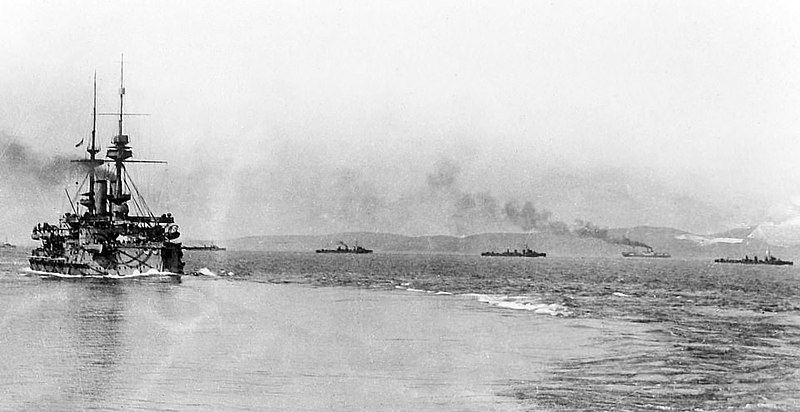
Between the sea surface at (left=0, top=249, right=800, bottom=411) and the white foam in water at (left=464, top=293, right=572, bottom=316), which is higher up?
the white foam in water at (left=464, top=293, right=572, bottom=316)

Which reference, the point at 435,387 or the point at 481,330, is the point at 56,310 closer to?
the point at 481,330

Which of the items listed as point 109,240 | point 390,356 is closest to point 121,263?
point 109,240

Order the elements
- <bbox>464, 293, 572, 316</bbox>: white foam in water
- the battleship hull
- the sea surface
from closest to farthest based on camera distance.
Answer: the sea surface → <bbox>464, 293, 572, 316</bbox>: white foam in water → the battleship hull

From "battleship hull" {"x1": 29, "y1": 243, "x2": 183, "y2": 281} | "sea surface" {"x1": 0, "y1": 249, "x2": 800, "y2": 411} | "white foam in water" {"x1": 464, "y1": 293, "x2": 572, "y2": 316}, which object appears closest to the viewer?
"sea surface" {"x1": 0, "y1": 249, "x2": 800, "y2": 411}

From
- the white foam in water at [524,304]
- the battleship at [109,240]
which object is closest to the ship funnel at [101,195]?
the battleship at [109,240]

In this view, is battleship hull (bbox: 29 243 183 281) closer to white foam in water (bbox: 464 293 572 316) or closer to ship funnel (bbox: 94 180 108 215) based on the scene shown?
ship funnel (bbox: 94 180 108 215)

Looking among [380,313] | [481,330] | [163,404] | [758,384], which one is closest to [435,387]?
[163,404]

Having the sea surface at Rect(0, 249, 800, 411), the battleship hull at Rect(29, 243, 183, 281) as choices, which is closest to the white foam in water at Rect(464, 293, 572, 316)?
the sea surface at Rect(0, 249, 800, 411)
